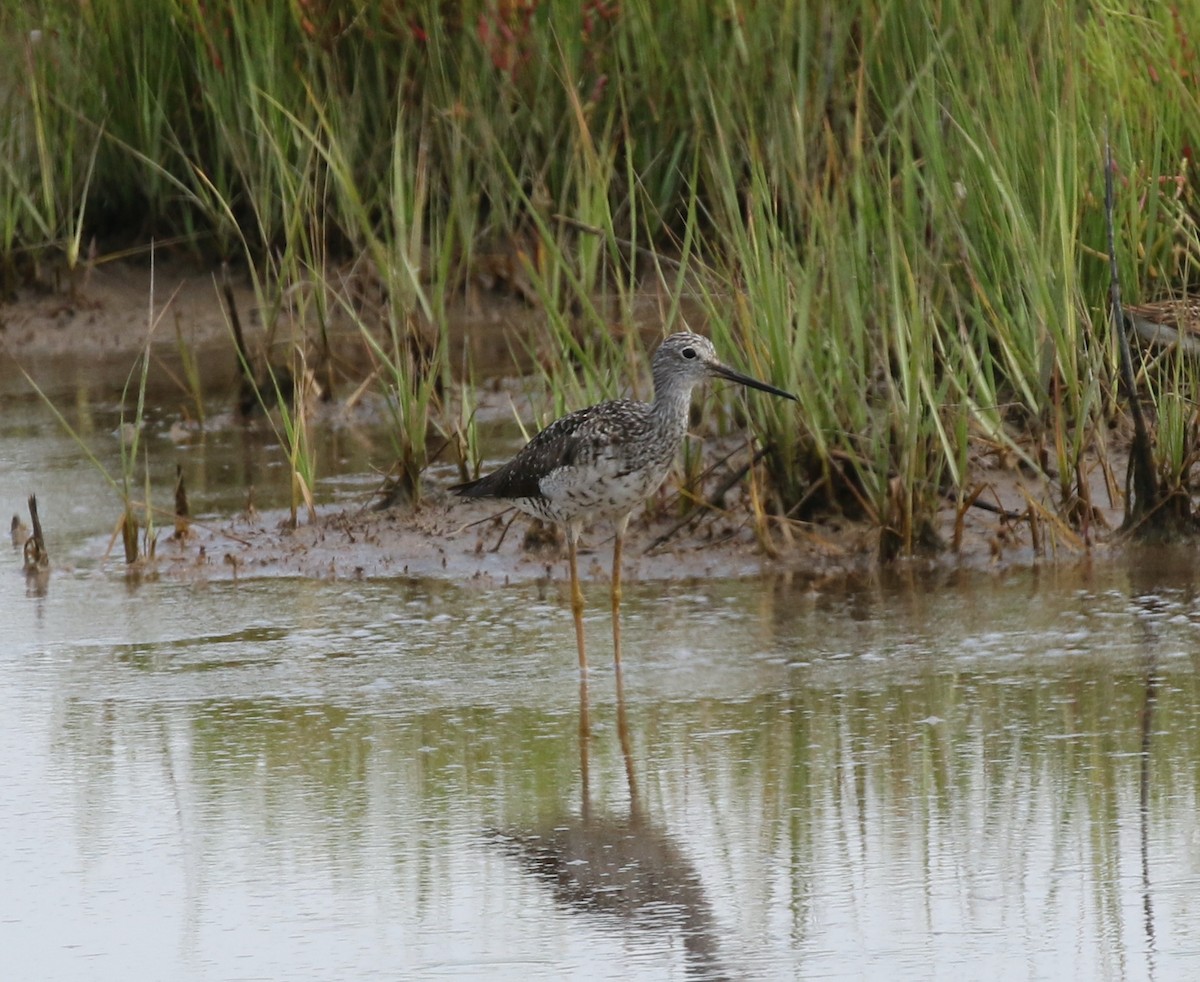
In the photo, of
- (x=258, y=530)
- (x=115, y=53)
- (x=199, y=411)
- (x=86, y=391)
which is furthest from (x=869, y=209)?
(x=115, y=53)

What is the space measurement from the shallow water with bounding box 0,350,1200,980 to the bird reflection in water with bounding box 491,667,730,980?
10mm

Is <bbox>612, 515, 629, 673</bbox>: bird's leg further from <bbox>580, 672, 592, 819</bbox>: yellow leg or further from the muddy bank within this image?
the muddy bank

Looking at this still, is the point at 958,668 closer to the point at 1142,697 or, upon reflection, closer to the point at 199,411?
the point at 1142,697

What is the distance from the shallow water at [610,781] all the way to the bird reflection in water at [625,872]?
10 millimetres

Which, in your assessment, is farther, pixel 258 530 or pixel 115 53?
pixel 115 53

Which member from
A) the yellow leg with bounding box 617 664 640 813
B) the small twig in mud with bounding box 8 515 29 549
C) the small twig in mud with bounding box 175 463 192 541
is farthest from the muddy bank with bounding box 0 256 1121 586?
the yellow leg with bounding box 617 664 640 813

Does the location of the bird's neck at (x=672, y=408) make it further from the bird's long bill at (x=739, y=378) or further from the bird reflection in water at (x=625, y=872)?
the bird reflection in water at (x=625, y=872)

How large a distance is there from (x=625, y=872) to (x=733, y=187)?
3190mm

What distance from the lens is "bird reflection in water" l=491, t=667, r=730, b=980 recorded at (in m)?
3.98

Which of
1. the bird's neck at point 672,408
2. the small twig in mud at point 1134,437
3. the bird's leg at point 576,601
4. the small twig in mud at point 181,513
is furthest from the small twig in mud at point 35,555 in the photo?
the small twig in mud at point 1134,437

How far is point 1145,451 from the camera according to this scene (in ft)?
22.0

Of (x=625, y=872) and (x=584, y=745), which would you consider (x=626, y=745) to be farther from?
(x=625, y=872)

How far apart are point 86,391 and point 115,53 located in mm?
2008

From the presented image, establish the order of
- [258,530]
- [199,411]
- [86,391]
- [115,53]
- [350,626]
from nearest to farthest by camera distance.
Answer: [350,626]
[258,530]
[199,411]
[86,391]
[115,53]
